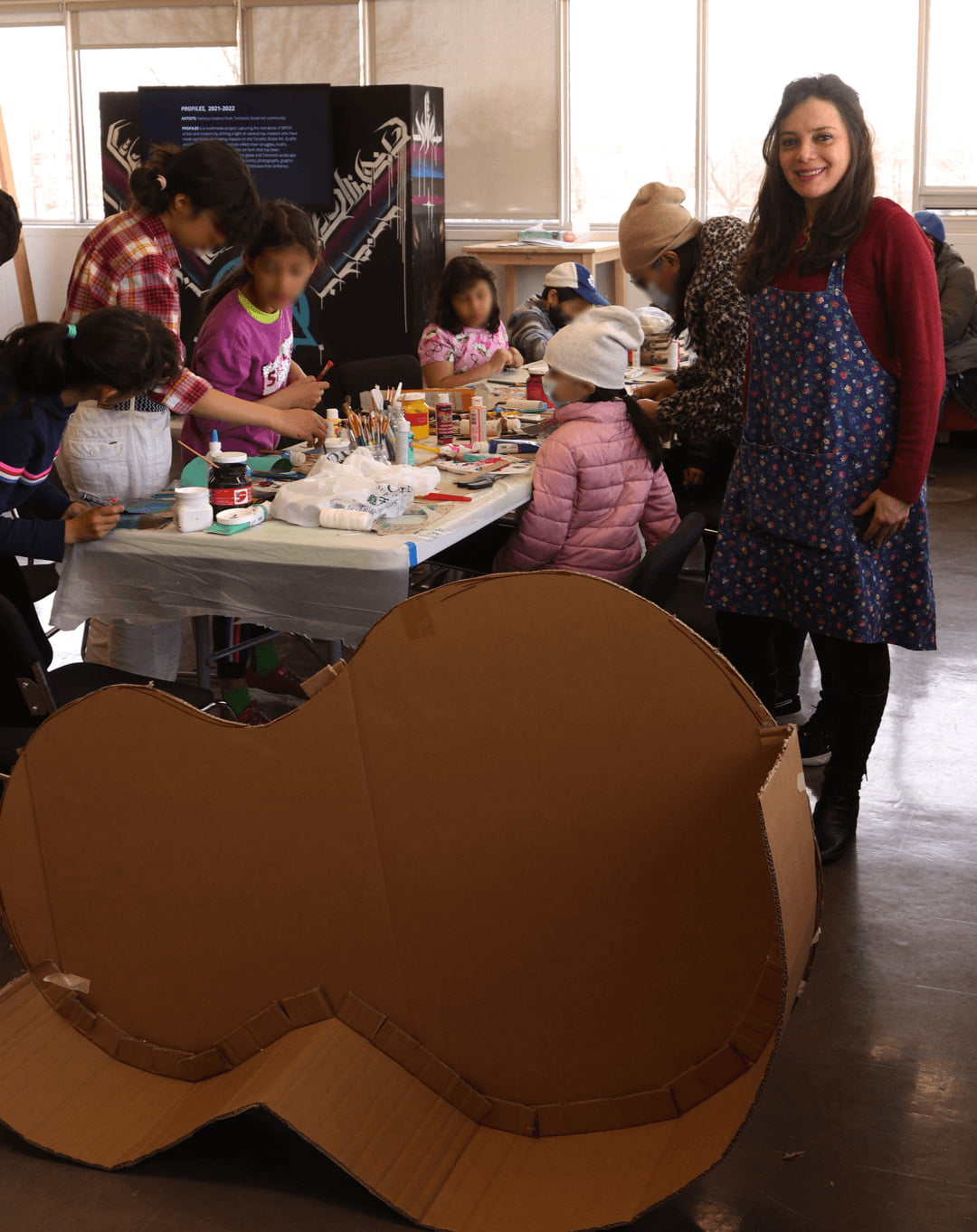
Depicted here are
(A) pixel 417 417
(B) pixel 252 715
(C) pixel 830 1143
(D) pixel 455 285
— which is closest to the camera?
(C) pixel 830 1143

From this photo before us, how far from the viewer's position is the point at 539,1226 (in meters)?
1.67

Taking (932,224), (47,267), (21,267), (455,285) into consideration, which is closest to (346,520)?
(455,285)

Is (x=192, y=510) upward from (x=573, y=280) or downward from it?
downward

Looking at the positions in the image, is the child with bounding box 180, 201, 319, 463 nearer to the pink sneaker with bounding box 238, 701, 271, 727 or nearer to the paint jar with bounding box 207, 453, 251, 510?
the paint jar with bounding box 207, 453, 251, 510

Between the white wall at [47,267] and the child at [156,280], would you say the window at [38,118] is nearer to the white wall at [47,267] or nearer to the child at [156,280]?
the white wall at [47,267]

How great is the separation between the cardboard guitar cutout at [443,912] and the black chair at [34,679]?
369mm

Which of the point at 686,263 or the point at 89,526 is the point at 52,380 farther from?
the point at 686,263

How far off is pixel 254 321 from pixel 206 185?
51cm

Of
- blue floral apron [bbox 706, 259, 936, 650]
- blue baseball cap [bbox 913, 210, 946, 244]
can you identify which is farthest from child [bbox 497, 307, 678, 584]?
blue baseball cap [bbox 913, 210, 946, 244]

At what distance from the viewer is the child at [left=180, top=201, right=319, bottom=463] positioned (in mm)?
3402

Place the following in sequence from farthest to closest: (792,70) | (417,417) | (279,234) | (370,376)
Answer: (792,70)
(370,376)
(417,417)
(279,234)

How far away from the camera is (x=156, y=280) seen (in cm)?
307

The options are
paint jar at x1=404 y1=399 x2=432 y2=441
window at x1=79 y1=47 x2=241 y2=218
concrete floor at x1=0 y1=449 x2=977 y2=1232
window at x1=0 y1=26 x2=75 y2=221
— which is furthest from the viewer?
window at x1=0 y1=26 x2=75 y2=221

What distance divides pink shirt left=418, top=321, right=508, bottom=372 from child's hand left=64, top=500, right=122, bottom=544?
230 cm
